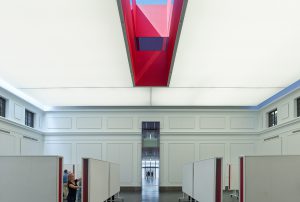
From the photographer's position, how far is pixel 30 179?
25.0ft

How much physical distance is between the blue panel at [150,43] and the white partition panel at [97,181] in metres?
3.92

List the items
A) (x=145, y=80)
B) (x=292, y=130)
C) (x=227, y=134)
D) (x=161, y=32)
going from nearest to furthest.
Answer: (x=161, y=32) < (x=145, y=80) < (x=292, y=130) < (x=227, y=134)

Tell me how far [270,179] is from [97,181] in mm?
4914

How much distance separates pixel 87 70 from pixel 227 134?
1085 centimetres

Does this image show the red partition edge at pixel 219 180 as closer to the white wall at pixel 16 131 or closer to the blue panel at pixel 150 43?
the blue panel at pixel 150 43

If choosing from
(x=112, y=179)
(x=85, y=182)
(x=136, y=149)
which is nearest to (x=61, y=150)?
(x=136, y=149)

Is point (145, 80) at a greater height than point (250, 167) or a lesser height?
greater

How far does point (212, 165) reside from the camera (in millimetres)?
8703

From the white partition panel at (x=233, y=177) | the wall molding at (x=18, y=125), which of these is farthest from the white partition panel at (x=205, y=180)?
the wall molding at (x=18, y=125)

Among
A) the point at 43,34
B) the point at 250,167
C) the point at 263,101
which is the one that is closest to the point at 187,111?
the point at 263,101

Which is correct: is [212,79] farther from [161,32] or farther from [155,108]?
[155,108]

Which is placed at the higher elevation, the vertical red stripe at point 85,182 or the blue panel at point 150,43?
the blue panel at point 150,43

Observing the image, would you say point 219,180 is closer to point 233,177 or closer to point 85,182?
point 85,182

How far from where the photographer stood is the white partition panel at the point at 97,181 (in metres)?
9.40
